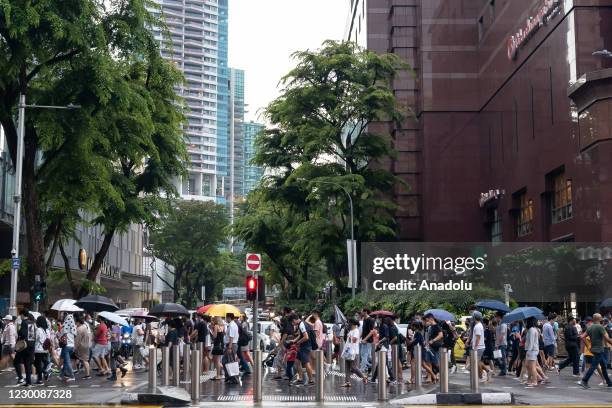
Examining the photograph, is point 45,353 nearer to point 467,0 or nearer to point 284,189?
point 284,189

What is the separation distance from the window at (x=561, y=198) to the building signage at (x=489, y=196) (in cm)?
847

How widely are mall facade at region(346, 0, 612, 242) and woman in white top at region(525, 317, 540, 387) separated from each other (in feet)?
62.6

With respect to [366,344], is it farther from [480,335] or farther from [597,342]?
[597,342]

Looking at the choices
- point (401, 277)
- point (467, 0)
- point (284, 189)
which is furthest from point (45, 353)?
point (467, 0)

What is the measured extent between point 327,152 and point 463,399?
34254mm

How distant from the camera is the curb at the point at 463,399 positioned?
16250 mm

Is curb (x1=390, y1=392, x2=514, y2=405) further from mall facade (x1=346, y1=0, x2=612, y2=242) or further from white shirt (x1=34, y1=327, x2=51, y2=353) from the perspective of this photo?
mall facade (x1=346, y1=0, x2=612, y2=242)

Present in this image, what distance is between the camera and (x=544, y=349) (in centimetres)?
2431

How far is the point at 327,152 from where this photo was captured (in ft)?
164

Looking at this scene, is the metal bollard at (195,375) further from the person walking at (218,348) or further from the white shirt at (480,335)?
the white shirt at (480,335)

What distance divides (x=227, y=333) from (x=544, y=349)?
362 inches

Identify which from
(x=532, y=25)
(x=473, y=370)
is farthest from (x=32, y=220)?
(x=532, y=25)

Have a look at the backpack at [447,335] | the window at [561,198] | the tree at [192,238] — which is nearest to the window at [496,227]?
the window at [561,198]

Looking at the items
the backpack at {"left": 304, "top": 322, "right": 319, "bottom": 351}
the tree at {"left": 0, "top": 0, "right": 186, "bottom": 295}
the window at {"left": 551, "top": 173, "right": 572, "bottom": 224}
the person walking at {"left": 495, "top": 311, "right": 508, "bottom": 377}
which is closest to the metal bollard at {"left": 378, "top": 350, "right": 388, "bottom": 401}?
the backpack at {"left": 304, "top": 322, "right": 319, "bottom": 351}
